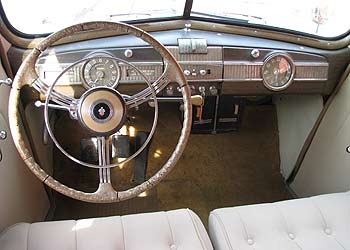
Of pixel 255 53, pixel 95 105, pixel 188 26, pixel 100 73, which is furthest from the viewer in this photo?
pixel 188 26

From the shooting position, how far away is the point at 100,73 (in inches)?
56.9

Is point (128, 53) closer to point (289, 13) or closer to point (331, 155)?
point (289, 13)

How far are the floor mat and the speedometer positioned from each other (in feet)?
Answer: 2.26

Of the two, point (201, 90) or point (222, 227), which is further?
point (201, 90)

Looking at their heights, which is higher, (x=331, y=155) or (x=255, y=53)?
(x=255, y=53)

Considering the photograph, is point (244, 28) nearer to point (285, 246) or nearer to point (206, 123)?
point (206, 123)

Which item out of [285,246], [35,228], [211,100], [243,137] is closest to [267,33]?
[211,100]

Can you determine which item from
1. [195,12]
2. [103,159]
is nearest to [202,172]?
[195,12]

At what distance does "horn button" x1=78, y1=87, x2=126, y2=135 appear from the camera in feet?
3.59

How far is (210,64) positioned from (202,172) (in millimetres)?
866

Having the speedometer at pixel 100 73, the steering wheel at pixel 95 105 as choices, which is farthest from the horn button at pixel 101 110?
the speedometer at pixel 100 73

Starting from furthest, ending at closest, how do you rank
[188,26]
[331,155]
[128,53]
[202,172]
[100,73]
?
[202,172]
[331,155]
[188,26]
[128,53]
[100,73]

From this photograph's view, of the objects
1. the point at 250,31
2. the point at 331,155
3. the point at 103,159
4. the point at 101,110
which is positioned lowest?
the point at 331,155

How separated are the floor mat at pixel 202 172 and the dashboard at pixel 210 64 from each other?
60 centimetres
